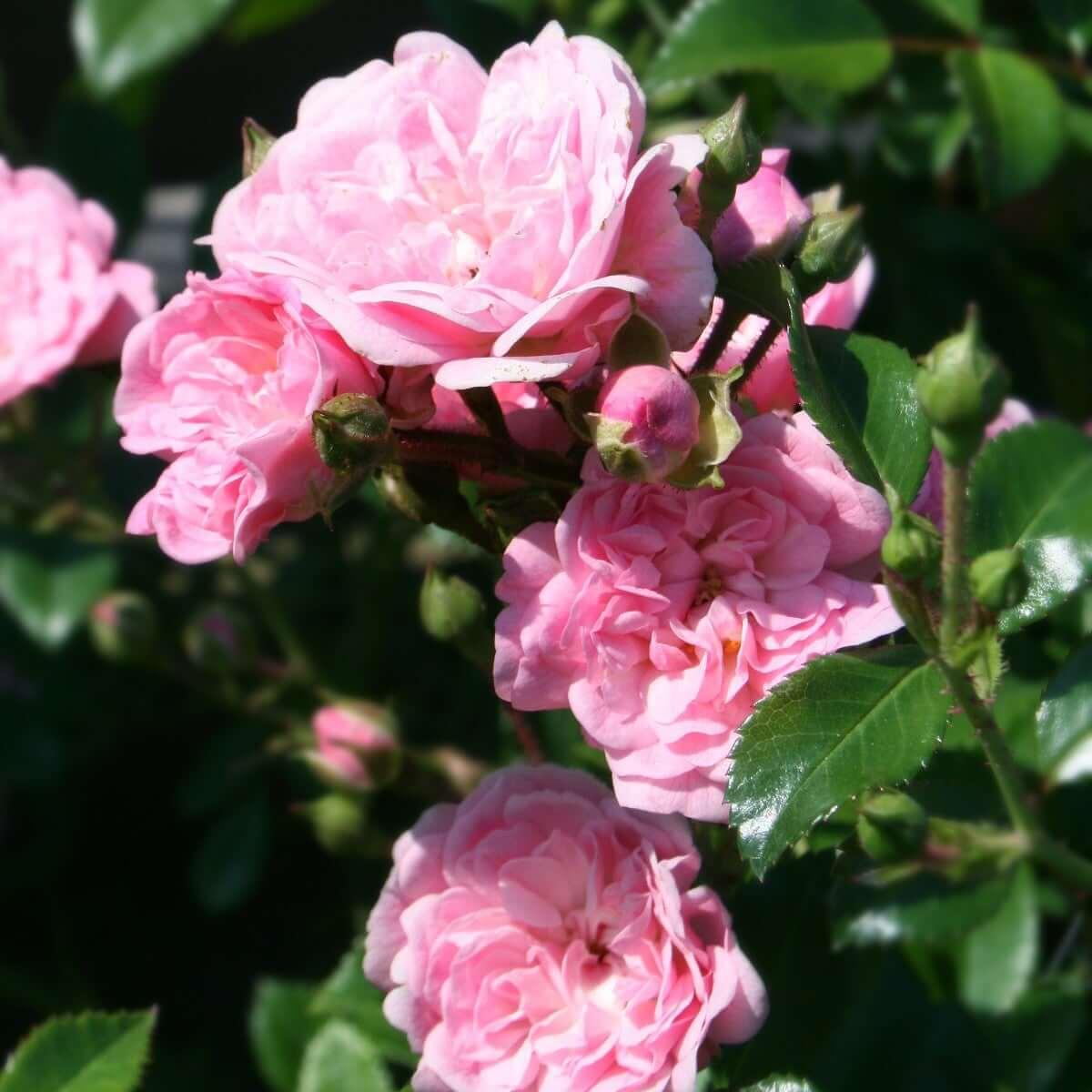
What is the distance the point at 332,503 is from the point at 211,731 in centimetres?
145

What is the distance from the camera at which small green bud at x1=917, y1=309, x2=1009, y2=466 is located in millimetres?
652

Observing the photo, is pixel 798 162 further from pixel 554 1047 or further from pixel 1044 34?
pixel 554 1047

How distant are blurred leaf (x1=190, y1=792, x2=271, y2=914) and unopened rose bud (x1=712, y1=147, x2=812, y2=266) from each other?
1.09 metres

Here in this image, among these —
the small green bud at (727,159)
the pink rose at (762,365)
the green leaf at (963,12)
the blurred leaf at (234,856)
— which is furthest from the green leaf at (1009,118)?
the blurred leaf at (234,856)

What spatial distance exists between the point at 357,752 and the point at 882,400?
1.78ft

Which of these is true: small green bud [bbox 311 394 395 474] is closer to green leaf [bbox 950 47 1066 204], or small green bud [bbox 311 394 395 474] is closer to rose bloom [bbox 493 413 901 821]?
rose bloom [bbox 493 413 901 821]

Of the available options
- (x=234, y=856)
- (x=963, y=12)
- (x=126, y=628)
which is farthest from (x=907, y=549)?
(x=234, y=856)

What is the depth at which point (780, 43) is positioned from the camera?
4.06 ft

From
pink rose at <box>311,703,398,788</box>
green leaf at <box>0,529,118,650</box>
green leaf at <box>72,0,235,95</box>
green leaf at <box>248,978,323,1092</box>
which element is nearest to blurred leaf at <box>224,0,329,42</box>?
green leaf at <box>72,0,235,95</box>

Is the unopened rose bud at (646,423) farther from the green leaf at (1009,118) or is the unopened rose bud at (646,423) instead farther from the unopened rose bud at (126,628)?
the unopened rose bud at (126,628)

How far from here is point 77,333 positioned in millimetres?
1084

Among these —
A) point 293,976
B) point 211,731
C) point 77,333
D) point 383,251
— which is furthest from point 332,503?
point 211,731

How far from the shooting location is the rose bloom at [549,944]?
76 cm

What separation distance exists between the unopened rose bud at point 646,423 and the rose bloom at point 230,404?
14 cm
